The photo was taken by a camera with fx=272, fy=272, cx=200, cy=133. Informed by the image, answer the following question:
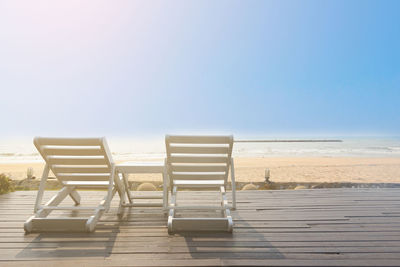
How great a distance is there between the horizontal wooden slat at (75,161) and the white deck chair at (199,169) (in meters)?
0.79

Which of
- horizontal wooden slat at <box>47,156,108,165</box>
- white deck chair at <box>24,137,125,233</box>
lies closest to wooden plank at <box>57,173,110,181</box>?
white deck chair at <box>24,137,125,233</box>

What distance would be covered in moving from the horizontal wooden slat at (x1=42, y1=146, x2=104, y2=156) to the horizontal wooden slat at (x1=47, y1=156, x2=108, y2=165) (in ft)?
0.24

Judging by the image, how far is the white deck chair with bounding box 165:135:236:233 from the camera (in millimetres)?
2646

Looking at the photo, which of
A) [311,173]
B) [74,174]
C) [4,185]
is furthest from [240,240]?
[311,173]

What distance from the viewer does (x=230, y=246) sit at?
91.7 inches

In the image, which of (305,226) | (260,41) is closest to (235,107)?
(260,41)

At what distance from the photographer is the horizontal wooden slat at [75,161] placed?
307cm

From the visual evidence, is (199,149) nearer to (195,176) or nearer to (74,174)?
(195,176)

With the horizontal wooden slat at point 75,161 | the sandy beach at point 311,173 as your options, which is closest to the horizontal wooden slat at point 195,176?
the horizontal wooden slat at point 75,161

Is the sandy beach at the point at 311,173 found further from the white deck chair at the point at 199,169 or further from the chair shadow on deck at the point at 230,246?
the chair shadow on deck at the point at 230,246

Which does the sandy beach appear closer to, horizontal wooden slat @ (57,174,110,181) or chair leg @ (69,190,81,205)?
chair leg @ (69,190,81,205)

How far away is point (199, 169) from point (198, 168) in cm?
2

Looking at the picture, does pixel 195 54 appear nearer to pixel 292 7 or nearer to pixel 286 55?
pixel 286 55

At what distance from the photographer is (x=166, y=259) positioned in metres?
2.11
